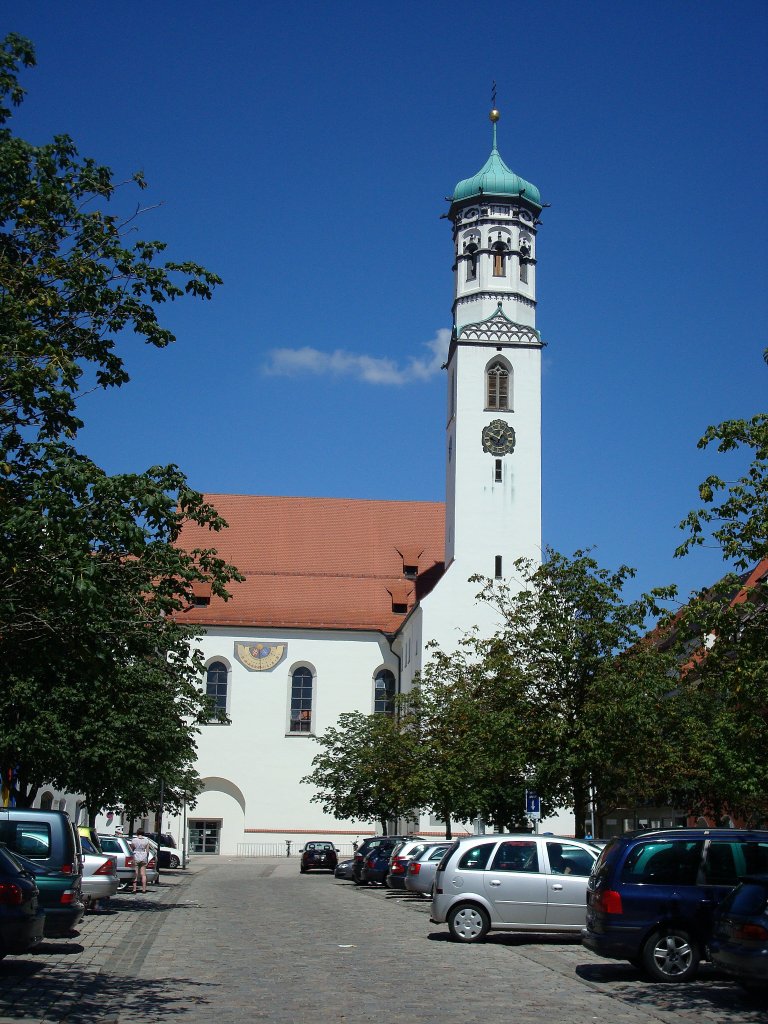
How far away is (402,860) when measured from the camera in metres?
30.9

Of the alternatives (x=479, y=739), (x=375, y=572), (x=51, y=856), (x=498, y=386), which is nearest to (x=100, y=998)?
(x=51, y=856)

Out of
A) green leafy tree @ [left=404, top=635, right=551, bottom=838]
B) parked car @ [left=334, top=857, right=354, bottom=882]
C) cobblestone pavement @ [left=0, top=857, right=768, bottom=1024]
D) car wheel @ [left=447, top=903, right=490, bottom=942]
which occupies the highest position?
green leafy tree @ [left=404, top=635, right=551, bottom=838]

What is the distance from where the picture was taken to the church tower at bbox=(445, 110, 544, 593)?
53.6 m

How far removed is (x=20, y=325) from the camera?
1201cm

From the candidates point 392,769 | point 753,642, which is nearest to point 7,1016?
point 753,642

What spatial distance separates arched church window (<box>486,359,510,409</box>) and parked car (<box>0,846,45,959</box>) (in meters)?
44.1

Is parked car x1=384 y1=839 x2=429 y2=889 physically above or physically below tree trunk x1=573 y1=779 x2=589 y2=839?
below

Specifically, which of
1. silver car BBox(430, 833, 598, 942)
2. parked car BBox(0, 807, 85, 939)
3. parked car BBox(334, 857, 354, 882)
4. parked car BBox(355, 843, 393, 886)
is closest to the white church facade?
parked car BBox(334, 857, 354, 882)

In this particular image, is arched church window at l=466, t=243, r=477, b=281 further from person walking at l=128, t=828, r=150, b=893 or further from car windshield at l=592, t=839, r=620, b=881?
car windshield at l=592, t=839, r=620, b=881

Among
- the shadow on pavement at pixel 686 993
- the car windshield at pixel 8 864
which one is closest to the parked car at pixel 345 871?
the shadow on pavement at pixel 686 993

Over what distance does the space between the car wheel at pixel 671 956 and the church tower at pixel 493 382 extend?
3928cm

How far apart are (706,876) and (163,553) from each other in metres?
6.89

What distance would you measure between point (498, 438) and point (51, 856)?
4043 centimetres

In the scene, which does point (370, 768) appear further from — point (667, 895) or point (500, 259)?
point (667, 895)
